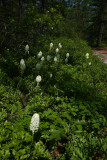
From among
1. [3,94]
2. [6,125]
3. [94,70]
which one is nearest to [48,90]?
[3,94]

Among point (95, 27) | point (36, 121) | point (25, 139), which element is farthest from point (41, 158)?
point (95, 27)

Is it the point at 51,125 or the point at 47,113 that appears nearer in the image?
the point at 51,125

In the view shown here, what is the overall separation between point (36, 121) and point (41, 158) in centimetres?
57

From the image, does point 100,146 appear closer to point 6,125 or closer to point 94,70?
point 6,125

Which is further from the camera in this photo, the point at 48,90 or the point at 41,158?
the point at 48,90

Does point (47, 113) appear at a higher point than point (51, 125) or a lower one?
higher

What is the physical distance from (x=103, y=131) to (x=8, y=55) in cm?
410

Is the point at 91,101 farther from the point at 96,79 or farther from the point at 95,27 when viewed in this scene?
the point at 95,27

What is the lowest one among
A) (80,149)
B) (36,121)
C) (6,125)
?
(80,149)

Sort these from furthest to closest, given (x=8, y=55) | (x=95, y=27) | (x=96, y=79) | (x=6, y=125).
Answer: (x=95, y=27) < (x=96, y=79) < (x=8, y=55) < (x=6, y=125)

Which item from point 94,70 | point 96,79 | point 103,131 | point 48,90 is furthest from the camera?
point 94,70

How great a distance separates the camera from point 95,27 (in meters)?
19.5

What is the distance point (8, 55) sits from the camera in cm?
441

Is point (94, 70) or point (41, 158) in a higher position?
point (94, 70)
